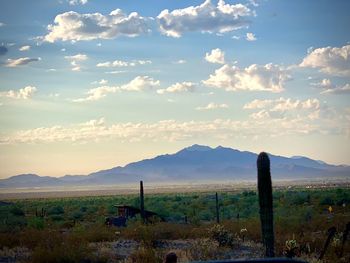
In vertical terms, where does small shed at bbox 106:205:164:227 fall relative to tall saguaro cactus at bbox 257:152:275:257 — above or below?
below

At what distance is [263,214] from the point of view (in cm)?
1564

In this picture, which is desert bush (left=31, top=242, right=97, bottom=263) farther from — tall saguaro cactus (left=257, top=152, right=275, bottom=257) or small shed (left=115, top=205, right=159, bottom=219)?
small shed (left=115, top=205, right=159, bottom=219)

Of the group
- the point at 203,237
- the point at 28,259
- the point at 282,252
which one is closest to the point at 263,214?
the point at 282,252

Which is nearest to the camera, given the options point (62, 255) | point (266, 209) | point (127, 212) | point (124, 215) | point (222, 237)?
point (266, 209)

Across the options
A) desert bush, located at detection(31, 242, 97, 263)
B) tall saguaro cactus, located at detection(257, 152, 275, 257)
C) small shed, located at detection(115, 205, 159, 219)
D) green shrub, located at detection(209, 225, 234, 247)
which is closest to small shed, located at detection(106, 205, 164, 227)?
small shed, located at detection(115, 205, 159, 219)

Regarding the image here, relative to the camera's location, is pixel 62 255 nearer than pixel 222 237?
Yes

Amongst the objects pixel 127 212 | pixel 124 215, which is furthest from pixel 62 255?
pixel 127 212

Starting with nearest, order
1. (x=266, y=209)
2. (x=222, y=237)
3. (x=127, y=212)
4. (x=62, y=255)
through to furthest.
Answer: (x=266, y=209) < (x=62, y=255) < (x=222, y=237) < (x=127, y=212)

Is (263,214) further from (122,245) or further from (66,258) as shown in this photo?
(122,245)

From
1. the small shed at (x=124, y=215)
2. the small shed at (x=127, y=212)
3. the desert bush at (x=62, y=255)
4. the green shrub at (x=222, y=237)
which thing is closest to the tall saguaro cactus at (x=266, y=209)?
the desert bush at (x=62, y=255)

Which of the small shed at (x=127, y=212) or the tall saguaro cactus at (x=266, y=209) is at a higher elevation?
the tall saguaro cactus at (x=266, y=209)

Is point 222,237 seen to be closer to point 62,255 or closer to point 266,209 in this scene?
point 62,255

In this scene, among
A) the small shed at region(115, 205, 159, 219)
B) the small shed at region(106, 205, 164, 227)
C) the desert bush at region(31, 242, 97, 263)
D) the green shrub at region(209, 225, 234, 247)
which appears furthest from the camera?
the small shed at region(115, 205, 159, 219)

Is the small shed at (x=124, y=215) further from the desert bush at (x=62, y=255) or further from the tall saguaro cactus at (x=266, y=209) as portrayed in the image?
the tall saguaro cactus at (x=266, y=209)
